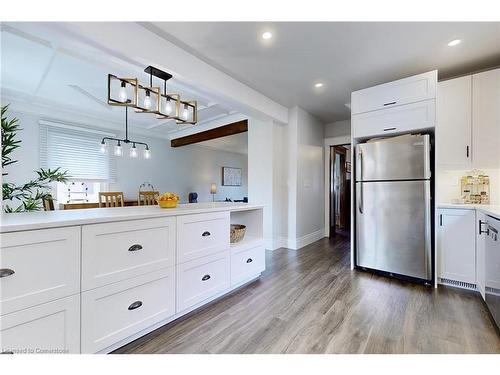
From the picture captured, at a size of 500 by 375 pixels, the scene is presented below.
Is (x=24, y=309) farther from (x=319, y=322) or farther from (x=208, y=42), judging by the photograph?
(x=208, y=42)

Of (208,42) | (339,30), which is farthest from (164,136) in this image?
(339,30)

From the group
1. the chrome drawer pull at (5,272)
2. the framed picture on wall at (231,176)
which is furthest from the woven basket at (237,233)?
the framed picture on wall at (231,176)

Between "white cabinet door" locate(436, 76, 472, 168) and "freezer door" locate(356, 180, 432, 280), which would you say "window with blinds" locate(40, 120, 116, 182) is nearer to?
"freezer door" locate(356, 180, 432, 280)

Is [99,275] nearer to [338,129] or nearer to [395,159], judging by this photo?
[395,159]

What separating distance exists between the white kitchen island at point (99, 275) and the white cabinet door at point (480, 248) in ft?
8.04

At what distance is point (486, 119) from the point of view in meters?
2.43

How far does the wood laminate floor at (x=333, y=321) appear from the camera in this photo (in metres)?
1.50

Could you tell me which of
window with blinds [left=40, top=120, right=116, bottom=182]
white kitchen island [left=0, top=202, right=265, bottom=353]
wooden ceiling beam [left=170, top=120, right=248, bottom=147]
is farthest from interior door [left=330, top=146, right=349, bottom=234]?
window with blinds [left=40, top=120, right=116, bottom=182]

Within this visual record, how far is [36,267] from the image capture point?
3.71 feet

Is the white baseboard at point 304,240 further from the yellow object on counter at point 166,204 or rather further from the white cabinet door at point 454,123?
the yellow object on counter at point 166,204

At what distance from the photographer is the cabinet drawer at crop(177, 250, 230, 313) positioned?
1.80 metres

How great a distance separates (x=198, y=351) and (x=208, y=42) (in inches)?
102

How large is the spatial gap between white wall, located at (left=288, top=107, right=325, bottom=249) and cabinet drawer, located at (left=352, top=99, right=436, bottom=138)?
131 cm

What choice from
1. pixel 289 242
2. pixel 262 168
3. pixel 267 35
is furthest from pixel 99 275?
pixel 289 242
